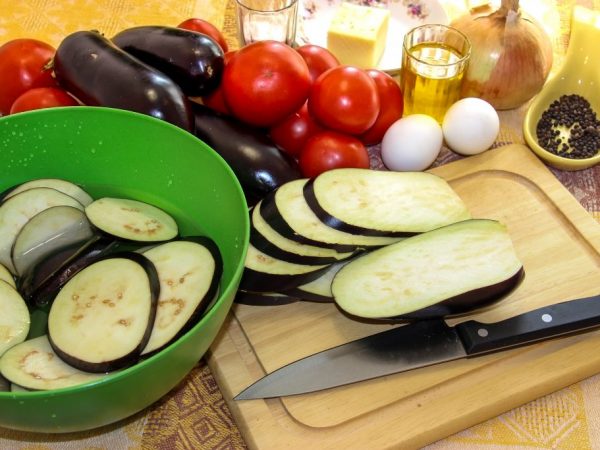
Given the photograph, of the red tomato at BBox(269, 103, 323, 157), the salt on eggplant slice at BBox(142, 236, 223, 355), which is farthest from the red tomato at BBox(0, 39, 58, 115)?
the salt on eggplant slice at BBox(142, 236, 223, 355)

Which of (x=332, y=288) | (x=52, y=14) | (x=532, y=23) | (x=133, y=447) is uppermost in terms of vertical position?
(x=532, y=23)

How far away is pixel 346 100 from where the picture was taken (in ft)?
4.89

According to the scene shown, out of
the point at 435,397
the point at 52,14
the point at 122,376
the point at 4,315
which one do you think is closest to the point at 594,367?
the point at 435,397

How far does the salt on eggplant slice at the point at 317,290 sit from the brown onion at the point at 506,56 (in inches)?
28.7

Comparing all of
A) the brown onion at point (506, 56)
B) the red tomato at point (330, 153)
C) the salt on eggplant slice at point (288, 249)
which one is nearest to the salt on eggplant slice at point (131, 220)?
the salt on eggplant slice at point (288, 249)

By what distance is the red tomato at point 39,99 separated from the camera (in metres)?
1.52

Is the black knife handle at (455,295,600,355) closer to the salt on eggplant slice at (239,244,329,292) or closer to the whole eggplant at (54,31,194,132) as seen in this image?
the salt on eggplant slice at (239,244,329,292)

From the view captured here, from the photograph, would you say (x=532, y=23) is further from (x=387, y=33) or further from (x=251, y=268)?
(x=251, y=268)

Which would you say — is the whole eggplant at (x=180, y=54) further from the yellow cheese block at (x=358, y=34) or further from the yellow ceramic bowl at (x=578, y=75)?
the yellow ceramic bowl at (x=578, y=75)

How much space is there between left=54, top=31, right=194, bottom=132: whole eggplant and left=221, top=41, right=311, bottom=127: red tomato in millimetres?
140

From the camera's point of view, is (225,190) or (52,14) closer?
(225,190)

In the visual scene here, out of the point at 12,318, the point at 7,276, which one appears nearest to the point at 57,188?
the point at 7,276

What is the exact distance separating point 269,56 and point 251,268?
0.52 m

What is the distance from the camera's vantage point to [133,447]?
1194 mm
